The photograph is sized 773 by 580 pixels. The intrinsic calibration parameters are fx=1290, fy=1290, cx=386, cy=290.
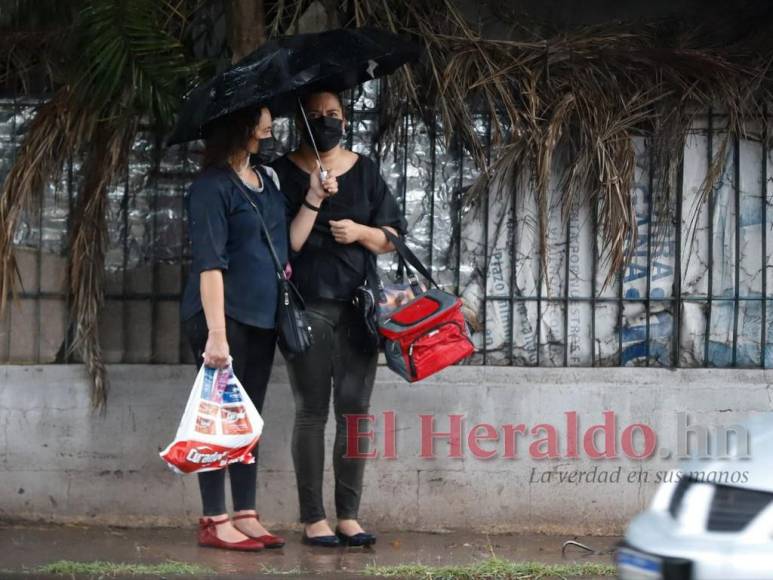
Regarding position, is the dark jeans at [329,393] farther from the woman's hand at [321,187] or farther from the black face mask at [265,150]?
the black face mask at [265,150]

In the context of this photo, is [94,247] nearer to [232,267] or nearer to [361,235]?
[232,267]

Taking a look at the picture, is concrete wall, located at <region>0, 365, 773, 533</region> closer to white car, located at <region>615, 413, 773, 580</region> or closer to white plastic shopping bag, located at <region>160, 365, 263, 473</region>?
white plastic shopping bag, located at <region>160, 365, 263, 473</region>

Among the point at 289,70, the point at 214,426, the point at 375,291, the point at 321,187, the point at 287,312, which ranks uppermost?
the point at 289,70

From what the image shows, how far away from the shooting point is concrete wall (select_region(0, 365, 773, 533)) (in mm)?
6637

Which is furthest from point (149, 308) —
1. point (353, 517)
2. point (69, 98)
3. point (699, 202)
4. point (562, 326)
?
point (699, 202)

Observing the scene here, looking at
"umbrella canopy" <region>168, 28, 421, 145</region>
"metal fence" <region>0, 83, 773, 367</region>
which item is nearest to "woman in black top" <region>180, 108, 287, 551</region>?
"umbrella canopy" <region>168, 28, 421, 145</region>

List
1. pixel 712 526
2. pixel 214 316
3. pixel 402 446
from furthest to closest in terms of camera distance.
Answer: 1. pixel 402 446
2. pixel 214 316
3. pixel 712 526

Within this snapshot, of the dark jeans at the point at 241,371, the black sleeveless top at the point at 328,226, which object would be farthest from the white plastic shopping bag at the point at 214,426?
the black sleeveless top at the point at 328,226

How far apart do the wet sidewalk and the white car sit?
6.71 ft

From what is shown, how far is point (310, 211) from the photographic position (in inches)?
230

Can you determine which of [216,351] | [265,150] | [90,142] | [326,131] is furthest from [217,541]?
[90,142]

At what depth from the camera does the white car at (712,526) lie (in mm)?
3559

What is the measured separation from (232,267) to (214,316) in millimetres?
285

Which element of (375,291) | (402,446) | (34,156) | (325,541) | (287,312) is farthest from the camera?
(402,446)
